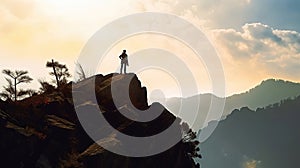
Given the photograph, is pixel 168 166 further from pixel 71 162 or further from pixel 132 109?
pixel 71 162

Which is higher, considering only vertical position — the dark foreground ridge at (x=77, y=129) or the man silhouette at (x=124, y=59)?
the man silhouette at (x=124, y=59)

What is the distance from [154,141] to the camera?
35250 millimetres

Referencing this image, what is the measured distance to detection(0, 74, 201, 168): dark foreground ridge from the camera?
31.5 meters

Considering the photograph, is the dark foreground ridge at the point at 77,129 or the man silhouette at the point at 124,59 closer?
the dark foreground ridge at the point at 77,129

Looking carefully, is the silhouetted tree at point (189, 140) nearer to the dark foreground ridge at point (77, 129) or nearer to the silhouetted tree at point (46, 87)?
→ the dark foreground ridge at point (77, 129)

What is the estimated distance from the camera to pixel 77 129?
3509cm

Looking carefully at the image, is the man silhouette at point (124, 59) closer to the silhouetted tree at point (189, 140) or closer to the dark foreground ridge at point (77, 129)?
the dark foreground ridge at point (77, 129)

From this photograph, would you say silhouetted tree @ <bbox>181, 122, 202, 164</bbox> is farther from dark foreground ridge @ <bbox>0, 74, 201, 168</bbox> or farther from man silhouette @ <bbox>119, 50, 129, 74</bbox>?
man silhouette @ <bbox>119, 50, 129, 74</bbox>

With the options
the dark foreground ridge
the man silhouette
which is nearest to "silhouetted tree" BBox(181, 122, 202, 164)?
the dark foreground ridge

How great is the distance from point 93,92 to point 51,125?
21.0 ft

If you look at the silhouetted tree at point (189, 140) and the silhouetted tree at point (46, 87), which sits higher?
the silhouetted tree at point (46, 87)

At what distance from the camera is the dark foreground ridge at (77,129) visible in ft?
103

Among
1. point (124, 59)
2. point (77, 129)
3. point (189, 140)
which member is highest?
point (124, 59)

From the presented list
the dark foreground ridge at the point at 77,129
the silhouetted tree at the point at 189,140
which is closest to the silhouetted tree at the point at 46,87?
the dark foreground ridge at the point at 77,129
